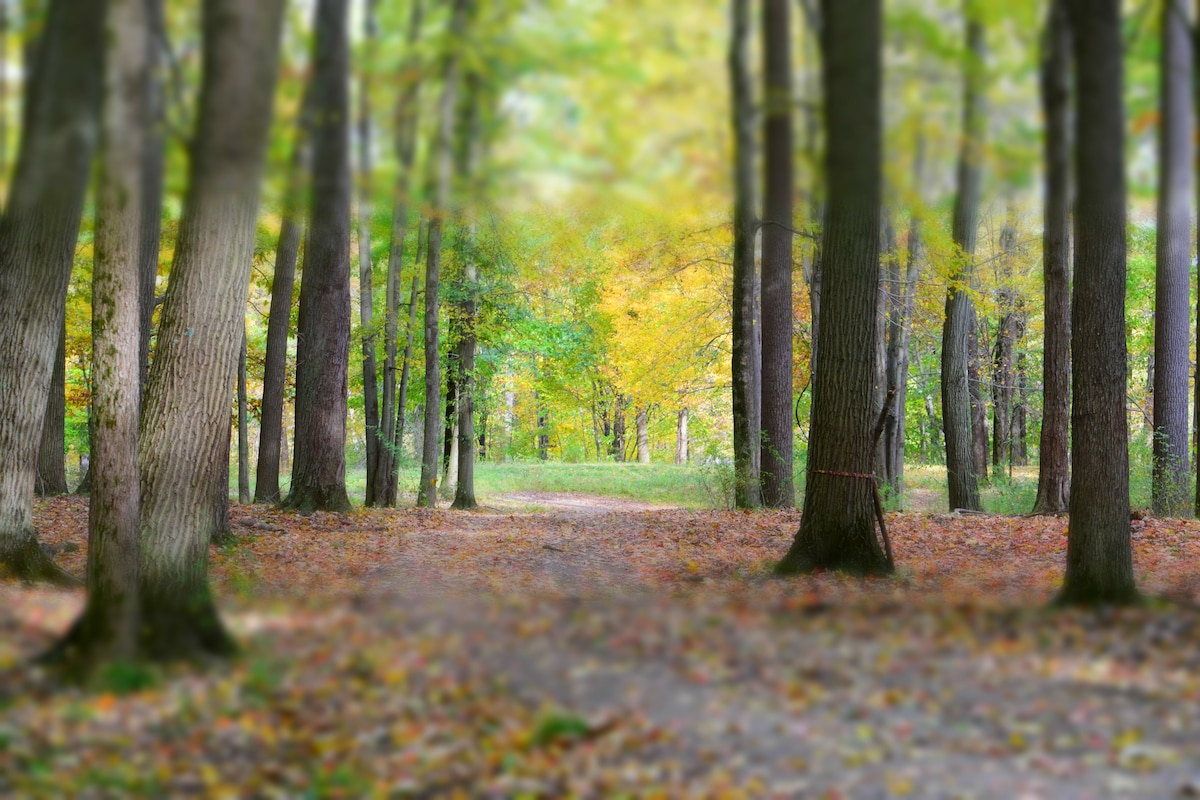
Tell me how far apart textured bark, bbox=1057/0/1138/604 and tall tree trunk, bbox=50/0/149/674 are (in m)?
3.48

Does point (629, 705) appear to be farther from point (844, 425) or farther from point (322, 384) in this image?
point (322, 384)

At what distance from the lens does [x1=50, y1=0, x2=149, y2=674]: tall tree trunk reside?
265cm

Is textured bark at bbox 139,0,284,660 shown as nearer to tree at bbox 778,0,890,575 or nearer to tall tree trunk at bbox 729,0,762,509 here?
tree at bbox 778,0,890,575

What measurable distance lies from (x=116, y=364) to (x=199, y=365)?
25.0 inches

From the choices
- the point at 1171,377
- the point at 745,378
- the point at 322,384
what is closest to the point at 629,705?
the point at 745,378

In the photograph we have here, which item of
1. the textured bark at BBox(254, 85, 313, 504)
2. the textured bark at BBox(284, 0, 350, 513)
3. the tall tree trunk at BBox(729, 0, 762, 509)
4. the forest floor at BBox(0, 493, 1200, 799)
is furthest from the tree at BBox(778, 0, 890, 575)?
the textured bark at BBox(254, 85, 313, 504)

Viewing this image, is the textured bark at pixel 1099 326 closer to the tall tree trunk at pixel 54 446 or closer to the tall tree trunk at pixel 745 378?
the tall tree trunk at pixel 745 378

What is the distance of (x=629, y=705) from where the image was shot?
2787mm

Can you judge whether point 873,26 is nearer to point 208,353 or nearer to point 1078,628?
point 1078,628

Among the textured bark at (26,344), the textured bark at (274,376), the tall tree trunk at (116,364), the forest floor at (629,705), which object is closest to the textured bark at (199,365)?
the tall tree trunk at (116,364)

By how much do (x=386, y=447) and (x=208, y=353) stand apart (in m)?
8.94

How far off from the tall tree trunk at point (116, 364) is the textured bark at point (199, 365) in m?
0.08

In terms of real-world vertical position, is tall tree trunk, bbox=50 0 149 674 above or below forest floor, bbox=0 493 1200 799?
above

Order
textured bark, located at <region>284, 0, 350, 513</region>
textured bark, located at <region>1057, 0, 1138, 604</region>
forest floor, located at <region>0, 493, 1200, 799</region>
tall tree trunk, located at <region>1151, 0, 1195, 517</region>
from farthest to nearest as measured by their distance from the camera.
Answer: textured bark, located at <region>284, 0, 350, 513</region>
tall tree trunk, located at <region>1151, 0, 1195, 517</region>
textured bark, located at <region>1057, 0, 1138, 604</region>
forest floor, located at <region>0, 493, 1200, 799</region>
